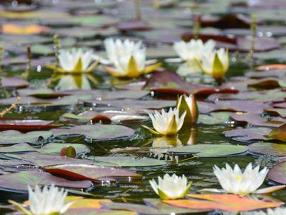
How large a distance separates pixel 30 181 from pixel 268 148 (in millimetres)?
741

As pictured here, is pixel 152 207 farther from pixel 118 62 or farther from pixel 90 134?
pixel 118 62

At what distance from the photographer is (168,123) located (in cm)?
274

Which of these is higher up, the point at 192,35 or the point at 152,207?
the point at 192,35

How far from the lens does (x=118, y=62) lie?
12.6 ft

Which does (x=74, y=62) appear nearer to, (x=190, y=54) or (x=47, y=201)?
(x=190, y=54)

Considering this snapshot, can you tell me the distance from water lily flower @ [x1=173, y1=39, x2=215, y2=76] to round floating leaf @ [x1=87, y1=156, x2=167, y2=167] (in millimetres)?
1583

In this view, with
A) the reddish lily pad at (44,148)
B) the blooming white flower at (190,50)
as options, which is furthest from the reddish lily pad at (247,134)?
the blooming white flower at (190,50)

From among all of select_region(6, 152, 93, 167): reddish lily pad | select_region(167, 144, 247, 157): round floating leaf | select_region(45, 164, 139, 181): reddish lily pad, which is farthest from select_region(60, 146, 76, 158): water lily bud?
select_region(167, 144, 247, 157): round floating leaf

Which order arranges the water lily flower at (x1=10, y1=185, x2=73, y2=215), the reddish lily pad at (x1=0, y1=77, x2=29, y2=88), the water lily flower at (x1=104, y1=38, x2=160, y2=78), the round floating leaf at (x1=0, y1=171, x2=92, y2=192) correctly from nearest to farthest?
1. the water lily flower at (x1=10, y1=185, x2=73, y2=215)
2. the round floating leaf at (x1=0, y1=171, x2=92, y2=192)
3. the reddish lily pad at (x1=0, y1=77, x2=29, y2=88)
4. the water lily flower at (x1=104, y1=38, x2=160, y2=78)

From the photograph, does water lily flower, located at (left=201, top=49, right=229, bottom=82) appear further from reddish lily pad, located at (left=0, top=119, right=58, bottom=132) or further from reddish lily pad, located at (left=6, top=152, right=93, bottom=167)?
reddish lily pad, located at (left=6, top=152, right=93, bottom=167)

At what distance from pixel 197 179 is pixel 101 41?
274 cm

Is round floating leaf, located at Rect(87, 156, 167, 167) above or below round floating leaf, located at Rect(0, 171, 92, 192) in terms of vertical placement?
Answer: above

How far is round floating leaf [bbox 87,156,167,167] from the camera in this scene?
239cm

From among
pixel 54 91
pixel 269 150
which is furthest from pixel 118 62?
pixel 269 150
